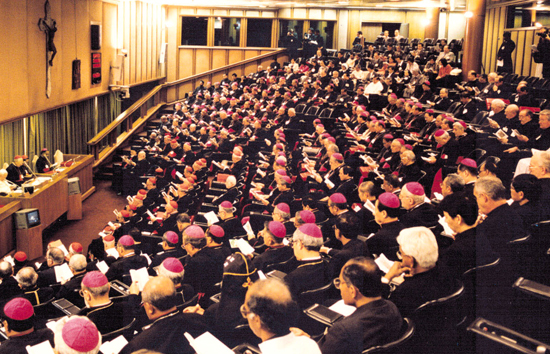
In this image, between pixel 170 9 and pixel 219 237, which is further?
pixel 170 9

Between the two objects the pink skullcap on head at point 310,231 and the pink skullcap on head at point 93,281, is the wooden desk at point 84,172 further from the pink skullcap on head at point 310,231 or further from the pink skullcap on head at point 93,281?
the pink skullcap on head at point 310,231

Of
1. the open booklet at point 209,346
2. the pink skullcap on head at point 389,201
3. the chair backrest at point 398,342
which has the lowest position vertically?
the open booklet at point 209,346

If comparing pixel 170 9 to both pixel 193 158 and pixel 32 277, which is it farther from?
pixel 32 277

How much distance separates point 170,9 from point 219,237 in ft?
62.5

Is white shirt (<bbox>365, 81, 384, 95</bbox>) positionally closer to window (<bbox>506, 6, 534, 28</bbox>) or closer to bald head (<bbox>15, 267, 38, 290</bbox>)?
window (<bbox>506, 6, 534, 28</bbox>)

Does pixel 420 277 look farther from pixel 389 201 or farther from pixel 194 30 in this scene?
pixel 194 30

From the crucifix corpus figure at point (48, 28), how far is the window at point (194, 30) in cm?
1095

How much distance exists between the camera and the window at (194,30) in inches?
870

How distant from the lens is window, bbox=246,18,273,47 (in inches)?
884

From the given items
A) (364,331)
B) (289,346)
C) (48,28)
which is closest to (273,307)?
(289,346)

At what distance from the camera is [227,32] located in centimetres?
2236

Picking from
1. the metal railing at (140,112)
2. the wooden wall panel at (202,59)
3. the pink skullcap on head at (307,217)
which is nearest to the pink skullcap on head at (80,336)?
the pink skullcap on head at (307,217)

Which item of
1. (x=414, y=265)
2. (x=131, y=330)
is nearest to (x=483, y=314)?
(x=414, y=265)

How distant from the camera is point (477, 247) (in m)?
3.13
